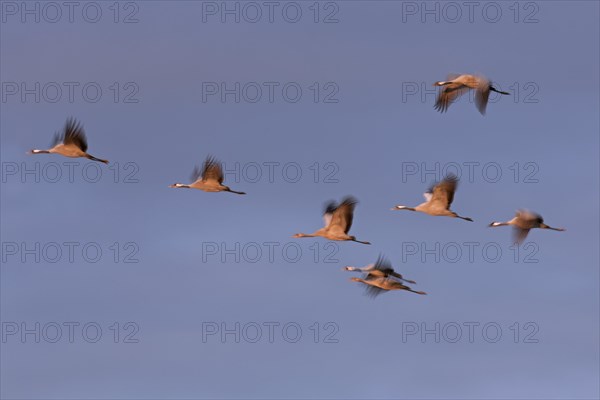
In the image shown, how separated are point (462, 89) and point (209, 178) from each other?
1129 cm

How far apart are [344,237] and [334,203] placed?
1.69 metres

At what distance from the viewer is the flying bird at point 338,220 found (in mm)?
98750

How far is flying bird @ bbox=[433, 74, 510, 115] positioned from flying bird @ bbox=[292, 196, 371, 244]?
245 inches

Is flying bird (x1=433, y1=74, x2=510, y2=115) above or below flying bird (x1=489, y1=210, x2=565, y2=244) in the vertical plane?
above

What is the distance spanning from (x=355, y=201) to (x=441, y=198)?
4.15m

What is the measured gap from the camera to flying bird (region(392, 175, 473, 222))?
99500mm

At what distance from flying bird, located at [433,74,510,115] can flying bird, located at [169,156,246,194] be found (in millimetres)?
9549

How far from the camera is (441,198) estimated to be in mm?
100188

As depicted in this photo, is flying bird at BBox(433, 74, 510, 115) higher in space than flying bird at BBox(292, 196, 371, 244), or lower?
higher

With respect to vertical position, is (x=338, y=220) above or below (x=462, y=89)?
below

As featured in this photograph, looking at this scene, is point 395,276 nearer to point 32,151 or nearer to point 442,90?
point 442,90

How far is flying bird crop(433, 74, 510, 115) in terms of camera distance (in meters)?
98.4

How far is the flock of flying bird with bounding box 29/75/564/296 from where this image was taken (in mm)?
98500

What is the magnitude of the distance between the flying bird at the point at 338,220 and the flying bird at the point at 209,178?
4.25 meters
